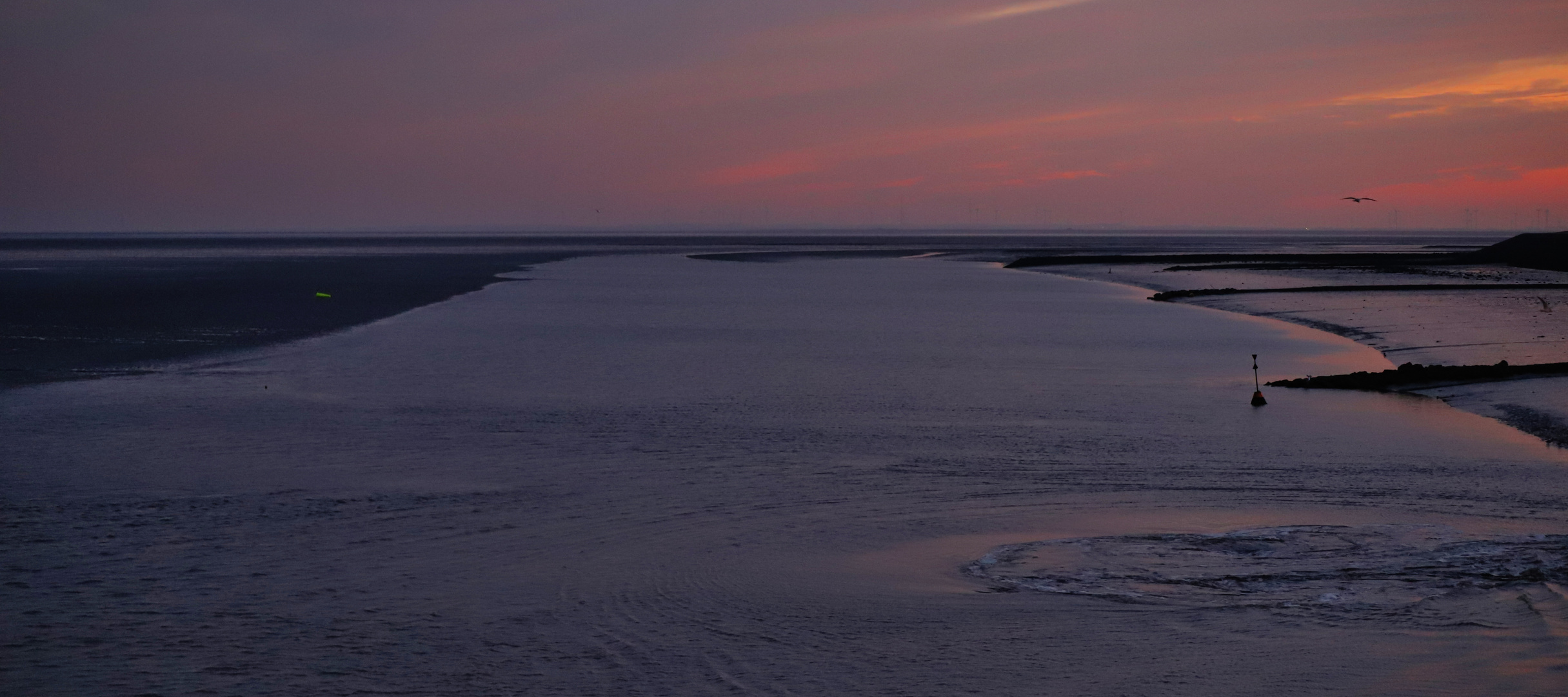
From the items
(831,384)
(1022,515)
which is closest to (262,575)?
(1022,515)

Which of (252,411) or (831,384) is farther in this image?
(831,384)

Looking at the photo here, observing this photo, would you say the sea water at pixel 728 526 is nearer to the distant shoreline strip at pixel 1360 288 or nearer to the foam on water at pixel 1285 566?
the foam on water at pixel 1285 566

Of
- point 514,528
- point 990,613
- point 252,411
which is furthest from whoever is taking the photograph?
point 252,411

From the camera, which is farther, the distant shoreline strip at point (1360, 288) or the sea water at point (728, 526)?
the distant shoreline strip at point (1360, 288)

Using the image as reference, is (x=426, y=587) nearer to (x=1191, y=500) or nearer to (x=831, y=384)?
(x=1191, y=500)

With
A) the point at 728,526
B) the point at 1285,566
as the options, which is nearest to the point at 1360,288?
Result: the point at 1285,566

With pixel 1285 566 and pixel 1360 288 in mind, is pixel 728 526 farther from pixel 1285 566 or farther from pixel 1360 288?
pixel 1360 288

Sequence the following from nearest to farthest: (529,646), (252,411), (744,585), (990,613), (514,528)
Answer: (529,646), (990,613), (744,585), (514,528), (252,411)

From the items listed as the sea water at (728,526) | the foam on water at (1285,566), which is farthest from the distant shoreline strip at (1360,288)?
the foam on water at (1285,566)
